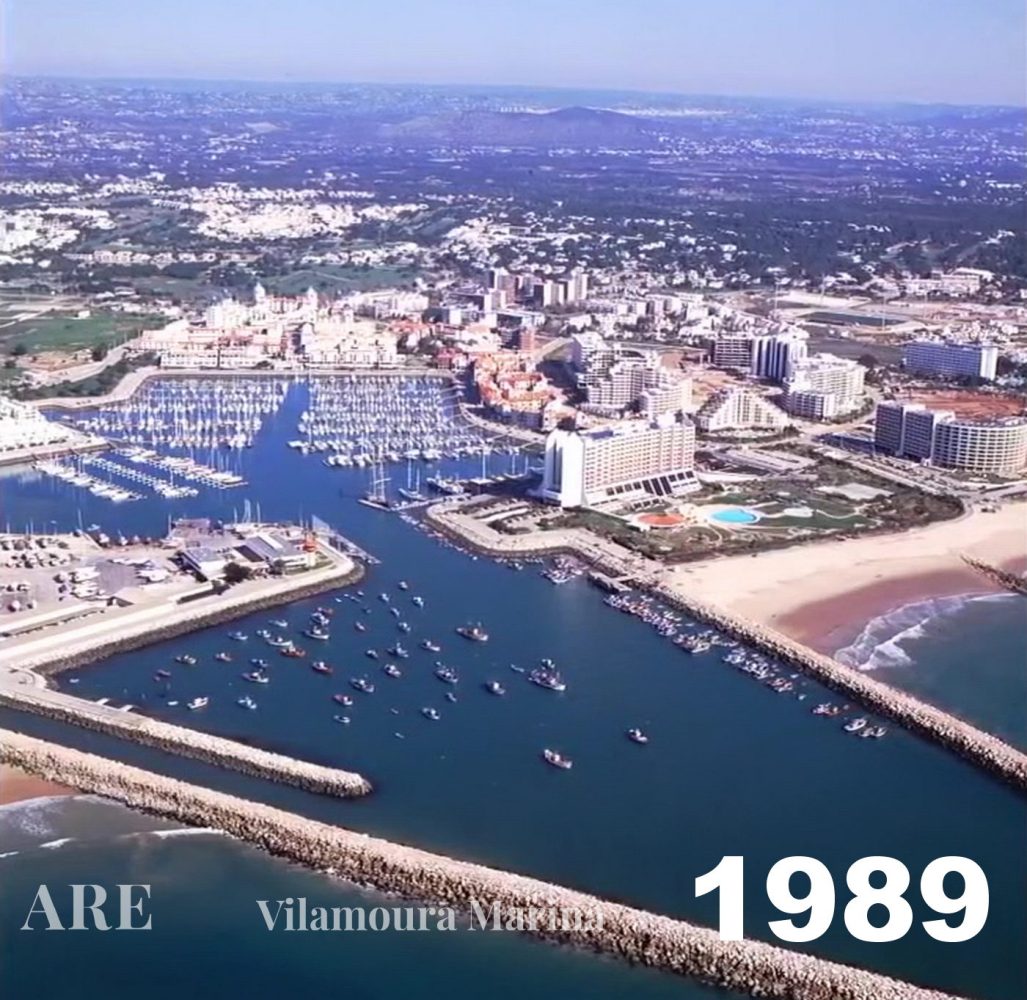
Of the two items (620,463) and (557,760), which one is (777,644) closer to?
(557,760)

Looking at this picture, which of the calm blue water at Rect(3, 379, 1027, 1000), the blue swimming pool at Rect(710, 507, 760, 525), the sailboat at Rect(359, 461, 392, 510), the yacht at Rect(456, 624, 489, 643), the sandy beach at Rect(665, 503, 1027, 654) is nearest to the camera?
the calm blue water at Rect(3, 379, 1027, 1000)

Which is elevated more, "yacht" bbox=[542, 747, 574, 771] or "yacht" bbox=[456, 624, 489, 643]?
"yacht" bbox=[456, 624, 489, 643]

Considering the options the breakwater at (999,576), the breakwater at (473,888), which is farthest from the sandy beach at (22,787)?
the breakwater at (999,576)

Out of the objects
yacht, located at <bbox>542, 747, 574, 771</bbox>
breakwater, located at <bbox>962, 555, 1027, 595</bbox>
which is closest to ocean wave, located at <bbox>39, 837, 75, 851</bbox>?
yacht, located at <bbox>542, 747, 574, 771</bbox>

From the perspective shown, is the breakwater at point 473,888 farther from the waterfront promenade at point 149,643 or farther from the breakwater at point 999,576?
the breakwater at point 999,576

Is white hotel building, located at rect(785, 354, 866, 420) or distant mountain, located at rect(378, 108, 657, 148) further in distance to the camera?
distant mountain, located at rect(378, 108, 657, 148)

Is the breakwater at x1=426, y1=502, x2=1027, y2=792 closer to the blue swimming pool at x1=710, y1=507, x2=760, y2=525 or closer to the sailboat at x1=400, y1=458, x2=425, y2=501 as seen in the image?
the sailboat at x1=400, y1=458, x2=425, y2=501

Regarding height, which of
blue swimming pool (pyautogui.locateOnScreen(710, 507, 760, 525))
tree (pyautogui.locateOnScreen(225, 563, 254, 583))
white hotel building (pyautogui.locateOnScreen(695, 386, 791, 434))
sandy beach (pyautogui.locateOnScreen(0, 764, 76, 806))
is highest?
white hotel building (pyautogui.locateOnScreen(695, 386, 791, 434))
